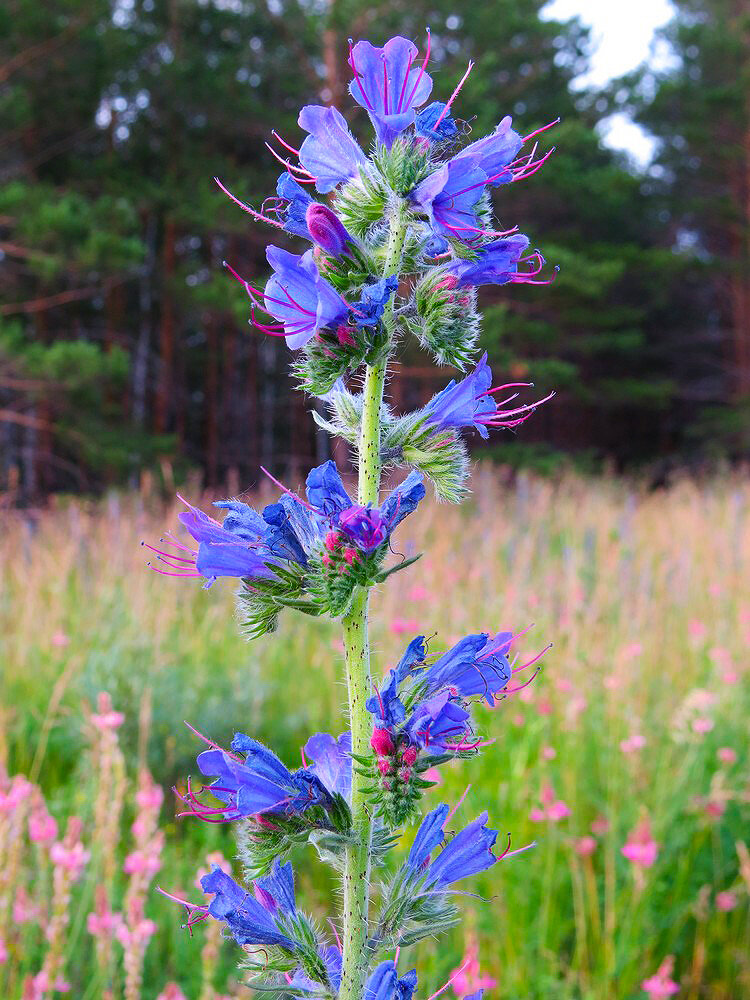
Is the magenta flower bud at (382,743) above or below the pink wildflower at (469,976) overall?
above

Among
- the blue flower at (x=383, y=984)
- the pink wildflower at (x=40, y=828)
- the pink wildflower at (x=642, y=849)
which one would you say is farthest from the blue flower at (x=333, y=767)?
the pink wildflower at (x=642, y=849)

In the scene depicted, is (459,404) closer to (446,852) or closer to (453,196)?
(453,196)

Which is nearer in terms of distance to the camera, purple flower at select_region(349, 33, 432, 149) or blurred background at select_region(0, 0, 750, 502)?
purple flower at select_region(349, 33, 432, 149)

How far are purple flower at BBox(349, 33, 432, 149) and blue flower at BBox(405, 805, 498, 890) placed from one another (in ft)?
3.24

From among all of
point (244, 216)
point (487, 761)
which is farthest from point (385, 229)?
point (244, 216)

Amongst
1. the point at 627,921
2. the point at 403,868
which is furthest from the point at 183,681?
the point at 403,868

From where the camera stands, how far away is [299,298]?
3.93 feet

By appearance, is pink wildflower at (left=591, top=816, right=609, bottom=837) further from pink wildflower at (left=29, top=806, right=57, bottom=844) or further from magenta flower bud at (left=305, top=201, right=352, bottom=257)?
magenta flower bud at (left=305, top=201, right=352, bottom=257)

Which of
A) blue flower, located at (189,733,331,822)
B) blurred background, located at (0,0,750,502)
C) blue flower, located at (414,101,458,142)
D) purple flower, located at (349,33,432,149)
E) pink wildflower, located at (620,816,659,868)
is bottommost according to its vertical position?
pink wildflower, located at (620,816,659,868)

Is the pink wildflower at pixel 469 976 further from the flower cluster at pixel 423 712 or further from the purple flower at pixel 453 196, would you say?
the purple flower at pixel 453 196

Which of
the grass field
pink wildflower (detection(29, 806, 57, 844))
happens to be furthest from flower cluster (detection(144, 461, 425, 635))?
pink wildflower (detection(29, 806, 57, 844))

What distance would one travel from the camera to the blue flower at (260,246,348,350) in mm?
1155

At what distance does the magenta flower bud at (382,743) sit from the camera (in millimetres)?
1107

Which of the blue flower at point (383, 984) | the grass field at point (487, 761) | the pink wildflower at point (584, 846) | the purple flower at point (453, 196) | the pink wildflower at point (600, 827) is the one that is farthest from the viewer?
the pink wildflower at point (600, 827)
